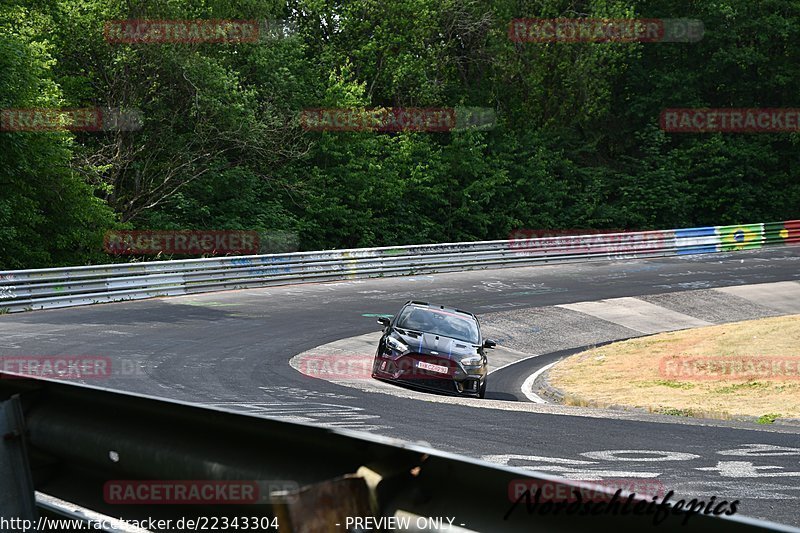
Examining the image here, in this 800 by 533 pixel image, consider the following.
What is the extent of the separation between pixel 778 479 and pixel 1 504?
6335 millimetres

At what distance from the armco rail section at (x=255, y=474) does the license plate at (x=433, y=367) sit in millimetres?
11190

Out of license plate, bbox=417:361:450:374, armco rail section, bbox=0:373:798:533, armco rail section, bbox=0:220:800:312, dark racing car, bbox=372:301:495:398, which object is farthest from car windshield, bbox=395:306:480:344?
armco rail section, bbox=0:373:798:533

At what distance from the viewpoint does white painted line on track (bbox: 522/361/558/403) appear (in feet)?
55.7

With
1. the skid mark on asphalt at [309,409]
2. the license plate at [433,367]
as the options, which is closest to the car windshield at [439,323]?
the license plate at [433,367]

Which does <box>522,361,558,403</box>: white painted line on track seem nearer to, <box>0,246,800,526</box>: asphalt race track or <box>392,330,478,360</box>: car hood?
<box>0,246,800,526</box>: asphalt race track

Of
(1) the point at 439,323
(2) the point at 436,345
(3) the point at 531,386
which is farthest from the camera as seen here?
(3) the point at 531,386

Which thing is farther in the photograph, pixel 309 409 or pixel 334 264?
pixel 334 264

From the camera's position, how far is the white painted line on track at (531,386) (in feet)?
55.7

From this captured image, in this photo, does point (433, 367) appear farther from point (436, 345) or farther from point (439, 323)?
point (439, 323)

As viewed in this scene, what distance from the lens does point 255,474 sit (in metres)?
3.45

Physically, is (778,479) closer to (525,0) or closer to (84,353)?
(84,353)

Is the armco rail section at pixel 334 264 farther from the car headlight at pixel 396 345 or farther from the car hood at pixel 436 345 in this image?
the car hood at pixel 436 345

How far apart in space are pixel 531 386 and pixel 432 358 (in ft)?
12.3

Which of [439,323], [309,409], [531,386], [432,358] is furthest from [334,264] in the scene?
[309,409]
